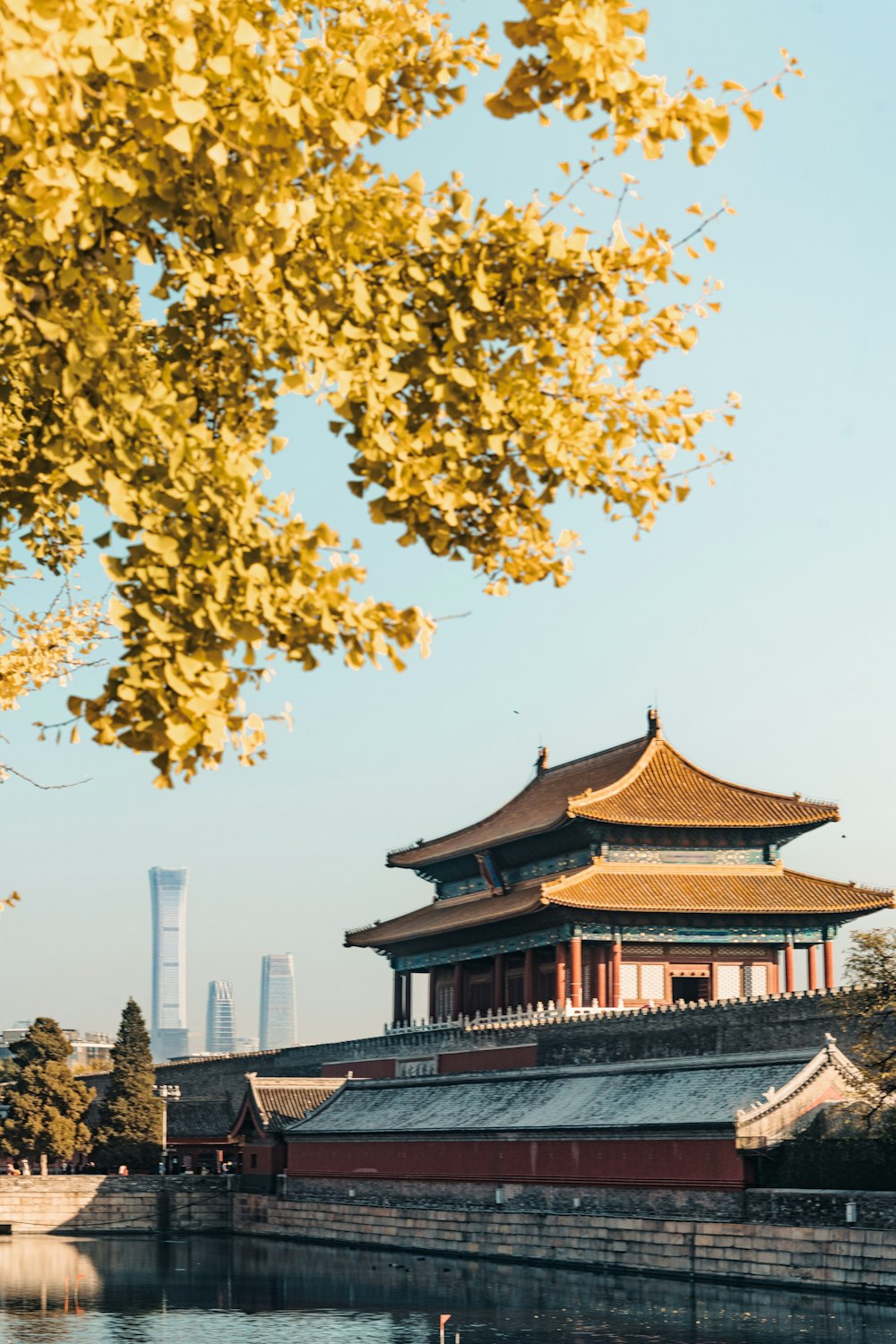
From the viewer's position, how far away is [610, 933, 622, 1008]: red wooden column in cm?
5316

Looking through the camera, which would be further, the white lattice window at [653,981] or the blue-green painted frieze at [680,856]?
the blue-green painted frieze at [680,856]

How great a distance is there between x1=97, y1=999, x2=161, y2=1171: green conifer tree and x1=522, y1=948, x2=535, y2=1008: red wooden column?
46.5ft

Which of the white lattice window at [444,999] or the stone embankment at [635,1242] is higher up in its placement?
the white lattice window at [444,999]

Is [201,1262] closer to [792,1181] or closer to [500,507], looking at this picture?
[792,1181]

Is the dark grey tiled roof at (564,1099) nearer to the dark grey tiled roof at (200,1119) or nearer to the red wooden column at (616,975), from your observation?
the red wooden column at (616,975)

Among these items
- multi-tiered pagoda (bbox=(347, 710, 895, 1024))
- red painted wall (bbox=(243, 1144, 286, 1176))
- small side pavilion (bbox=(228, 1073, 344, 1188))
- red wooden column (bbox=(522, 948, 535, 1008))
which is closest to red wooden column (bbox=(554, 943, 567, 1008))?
multi-tiered pagoda (bbox=(347, 710, 895, 1024))

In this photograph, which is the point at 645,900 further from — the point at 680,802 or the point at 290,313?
the point at 290,313

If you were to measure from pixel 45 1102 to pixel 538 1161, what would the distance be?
26476mm

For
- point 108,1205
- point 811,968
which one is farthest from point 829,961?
point 108,1205

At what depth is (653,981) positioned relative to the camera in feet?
177

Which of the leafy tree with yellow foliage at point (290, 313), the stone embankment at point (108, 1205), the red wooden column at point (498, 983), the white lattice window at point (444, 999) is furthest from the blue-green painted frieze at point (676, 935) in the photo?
the leafy tree with yellow foliage at point (290, 313)

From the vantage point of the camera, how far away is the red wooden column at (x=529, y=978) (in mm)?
56688

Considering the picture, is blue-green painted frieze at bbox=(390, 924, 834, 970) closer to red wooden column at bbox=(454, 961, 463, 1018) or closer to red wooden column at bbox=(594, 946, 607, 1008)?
red wooden column at bbox=(594, 946, 607, 1008)

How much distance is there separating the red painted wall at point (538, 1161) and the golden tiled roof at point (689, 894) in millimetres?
8894
